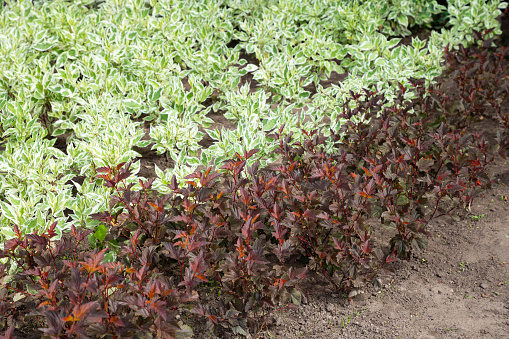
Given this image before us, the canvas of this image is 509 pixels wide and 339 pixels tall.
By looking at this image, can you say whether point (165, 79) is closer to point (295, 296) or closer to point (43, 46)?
point (43, 46)

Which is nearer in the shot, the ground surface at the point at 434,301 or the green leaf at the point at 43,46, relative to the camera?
the ground surface at the point at 434,301

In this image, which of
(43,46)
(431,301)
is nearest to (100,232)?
(431,301)

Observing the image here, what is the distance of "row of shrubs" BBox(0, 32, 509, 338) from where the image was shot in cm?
213

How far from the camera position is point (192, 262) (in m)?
2.25

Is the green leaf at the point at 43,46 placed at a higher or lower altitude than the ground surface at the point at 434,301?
higher

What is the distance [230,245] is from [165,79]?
5.97ft

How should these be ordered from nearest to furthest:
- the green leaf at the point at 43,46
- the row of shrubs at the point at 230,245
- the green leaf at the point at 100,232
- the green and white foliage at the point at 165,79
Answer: the row of shrubs at the point at 230,245 → the green leaf at the point at 100,232 → the green and white foliage at the point at 165,79 → the green leaf at the point at 43,46

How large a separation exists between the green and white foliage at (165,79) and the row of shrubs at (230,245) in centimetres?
34

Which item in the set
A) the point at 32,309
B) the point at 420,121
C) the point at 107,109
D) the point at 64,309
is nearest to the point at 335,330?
the point at 64,309

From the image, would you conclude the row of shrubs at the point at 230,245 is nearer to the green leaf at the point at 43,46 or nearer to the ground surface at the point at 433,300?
the ground surface at the point at 433,300

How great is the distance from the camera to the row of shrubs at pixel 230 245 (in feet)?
6.98

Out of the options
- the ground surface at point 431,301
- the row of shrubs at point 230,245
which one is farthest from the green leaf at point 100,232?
the ground surface at point 431,301

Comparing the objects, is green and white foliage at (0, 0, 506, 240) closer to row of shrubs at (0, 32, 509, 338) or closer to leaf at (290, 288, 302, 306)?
row of shrubs at (0, 32, 509, 338)

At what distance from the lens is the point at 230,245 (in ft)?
8.60
